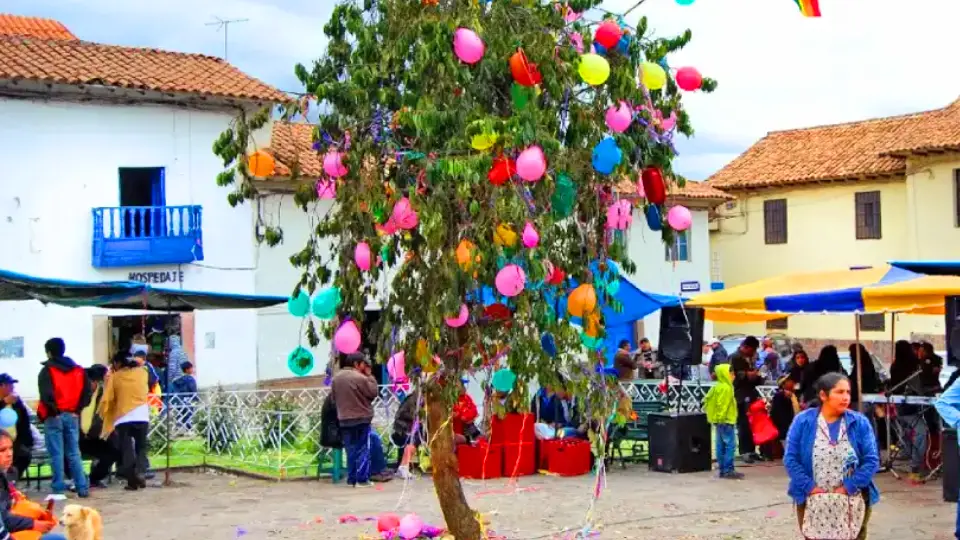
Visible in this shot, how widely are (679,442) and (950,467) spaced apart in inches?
132

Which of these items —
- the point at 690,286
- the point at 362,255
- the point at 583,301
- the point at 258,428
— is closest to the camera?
the point at 583,301

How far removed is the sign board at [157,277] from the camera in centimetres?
2502

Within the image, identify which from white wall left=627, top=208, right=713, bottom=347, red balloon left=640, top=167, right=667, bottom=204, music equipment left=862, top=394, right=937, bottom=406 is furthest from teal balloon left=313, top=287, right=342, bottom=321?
white wall left=627, top=208, right=713, bottom=347

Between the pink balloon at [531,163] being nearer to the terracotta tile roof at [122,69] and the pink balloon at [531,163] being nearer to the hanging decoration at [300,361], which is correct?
the hanging decoration at [300,361]

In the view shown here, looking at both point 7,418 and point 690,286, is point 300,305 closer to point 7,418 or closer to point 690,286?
point 7,418

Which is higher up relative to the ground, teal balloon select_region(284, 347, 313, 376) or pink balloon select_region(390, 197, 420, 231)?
pink balloon select_region(390, 197, 420, 231)

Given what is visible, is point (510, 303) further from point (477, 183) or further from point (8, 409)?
point (8, 409)

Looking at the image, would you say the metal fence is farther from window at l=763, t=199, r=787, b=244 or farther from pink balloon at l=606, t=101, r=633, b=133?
window at l=763, t=199, r=787, b=244

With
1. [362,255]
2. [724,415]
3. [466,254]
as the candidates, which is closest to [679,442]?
[724,415]

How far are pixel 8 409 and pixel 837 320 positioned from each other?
29983 mm

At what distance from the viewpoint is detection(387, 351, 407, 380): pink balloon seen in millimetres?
9016

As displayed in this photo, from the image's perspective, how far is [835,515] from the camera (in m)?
7.39

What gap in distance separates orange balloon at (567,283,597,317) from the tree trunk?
1312 millimetres

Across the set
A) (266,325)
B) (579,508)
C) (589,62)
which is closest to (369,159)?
(589,62)
